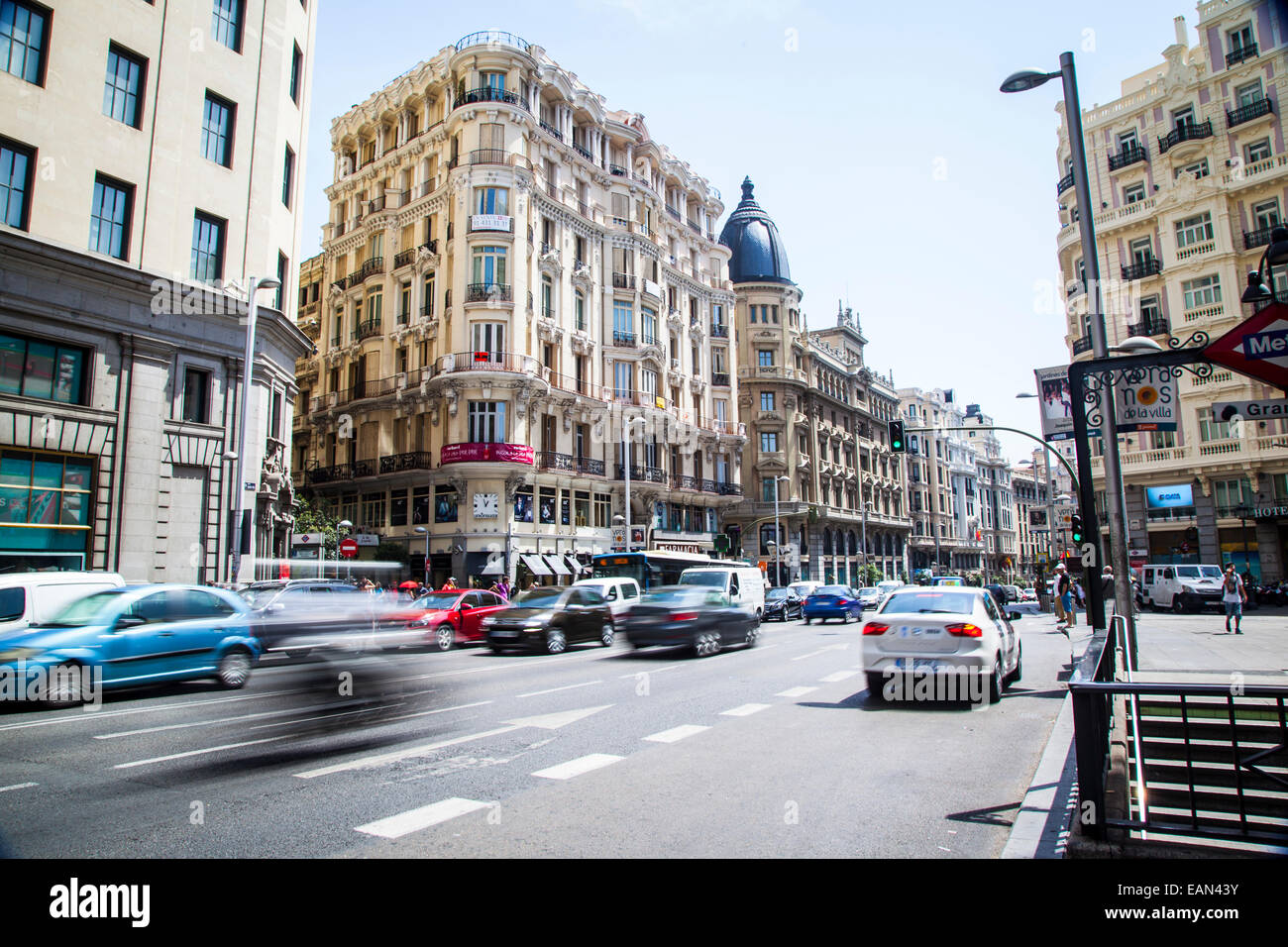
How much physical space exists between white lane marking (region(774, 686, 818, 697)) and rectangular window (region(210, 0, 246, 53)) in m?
25.9

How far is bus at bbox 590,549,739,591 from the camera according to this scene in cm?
3019

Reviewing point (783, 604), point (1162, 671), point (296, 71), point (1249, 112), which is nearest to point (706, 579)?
point (783, 604)

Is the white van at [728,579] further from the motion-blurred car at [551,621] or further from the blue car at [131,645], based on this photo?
the blue car at [131,645]

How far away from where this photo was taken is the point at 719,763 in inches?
270

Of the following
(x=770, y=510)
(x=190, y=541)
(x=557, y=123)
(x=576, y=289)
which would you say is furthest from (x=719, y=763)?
(x=770, y=510)

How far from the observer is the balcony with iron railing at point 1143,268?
3728cm

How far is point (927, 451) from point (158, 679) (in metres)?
88.5

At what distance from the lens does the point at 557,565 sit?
121ft

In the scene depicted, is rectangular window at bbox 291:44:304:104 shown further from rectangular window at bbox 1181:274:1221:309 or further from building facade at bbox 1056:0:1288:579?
rectangular window at bbox 1181:274:1221:309

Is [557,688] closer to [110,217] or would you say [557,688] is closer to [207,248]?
[110,217]

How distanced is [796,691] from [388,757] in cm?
641
